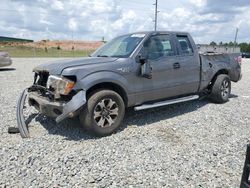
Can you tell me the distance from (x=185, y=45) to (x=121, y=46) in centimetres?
162

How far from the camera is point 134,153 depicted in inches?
156

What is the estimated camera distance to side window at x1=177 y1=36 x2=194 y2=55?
600cm

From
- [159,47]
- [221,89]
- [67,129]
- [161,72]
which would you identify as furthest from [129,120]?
[221,89]

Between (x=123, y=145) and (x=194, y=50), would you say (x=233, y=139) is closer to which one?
(x=123, y=145)

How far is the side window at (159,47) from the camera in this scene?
5305mm

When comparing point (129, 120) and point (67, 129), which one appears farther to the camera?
point (129, 120)

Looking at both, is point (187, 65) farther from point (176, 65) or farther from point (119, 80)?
point (119, 80)

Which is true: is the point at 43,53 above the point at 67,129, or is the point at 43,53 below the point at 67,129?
above

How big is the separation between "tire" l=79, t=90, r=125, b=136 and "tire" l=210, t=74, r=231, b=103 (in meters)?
3.25

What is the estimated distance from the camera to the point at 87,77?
14.5 feet

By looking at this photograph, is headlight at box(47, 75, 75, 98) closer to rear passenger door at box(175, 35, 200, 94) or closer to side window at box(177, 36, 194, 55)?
rear passenger door at box(175, 35, 200, 94)

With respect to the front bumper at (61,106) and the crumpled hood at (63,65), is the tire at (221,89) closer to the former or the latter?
the crumpled hood at (63,65)

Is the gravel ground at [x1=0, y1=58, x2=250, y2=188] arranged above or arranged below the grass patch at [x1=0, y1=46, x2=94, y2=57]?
below

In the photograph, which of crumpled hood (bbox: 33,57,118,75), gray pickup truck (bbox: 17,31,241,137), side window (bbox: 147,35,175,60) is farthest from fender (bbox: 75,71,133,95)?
side window (bbox: 147,35,175,60)
